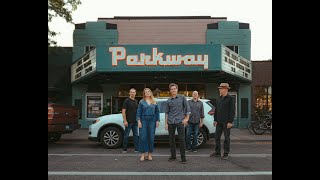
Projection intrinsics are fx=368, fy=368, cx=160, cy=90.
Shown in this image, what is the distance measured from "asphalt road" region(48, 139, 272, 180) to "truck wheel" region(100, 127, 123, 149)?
69 centimetres

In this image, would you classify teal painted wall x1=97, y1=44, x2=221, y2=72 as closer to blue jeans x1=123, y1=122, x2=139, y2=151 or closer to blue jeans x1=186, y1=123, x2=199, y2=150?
blue jeans x1=186, y1=123, x2=199, y2=150

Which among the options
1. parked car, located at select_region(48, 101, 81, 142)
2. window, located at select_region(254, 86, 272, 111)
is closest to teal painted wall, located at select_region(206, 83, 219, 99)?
window, located at select_region(254, 86, 272, 111)

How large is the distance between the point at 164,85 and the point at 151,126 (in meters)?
11.6

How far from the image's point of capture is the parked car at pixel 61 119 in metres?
11.2

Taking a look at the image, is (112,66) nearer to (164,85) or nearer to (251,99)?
(164,85)

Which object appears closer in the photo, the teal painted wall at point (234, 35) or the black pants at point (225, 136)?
the black pants at point (225, 136)

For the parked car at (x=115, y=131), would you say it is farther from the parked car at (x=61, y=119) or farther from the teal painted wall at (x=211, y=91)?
the teal painted wall at (x=211, y=91)

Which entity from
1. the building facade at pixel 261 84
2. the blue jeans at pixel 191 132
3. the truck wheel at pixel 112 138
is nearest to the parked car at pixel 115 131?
the truck wheel at pixel 112 138

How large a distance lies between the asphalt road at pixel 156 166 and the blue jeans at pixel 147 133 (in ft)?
1.12

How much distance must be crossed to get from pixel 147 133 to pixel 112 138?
9.54 feet

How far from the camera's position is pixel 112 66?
16391mm

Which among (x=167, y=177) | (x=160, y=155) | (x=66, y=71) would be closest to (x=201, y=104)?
(x=160, y=155)

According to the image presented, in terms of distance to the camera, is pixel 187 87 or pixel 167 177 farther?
pixel 187 87
